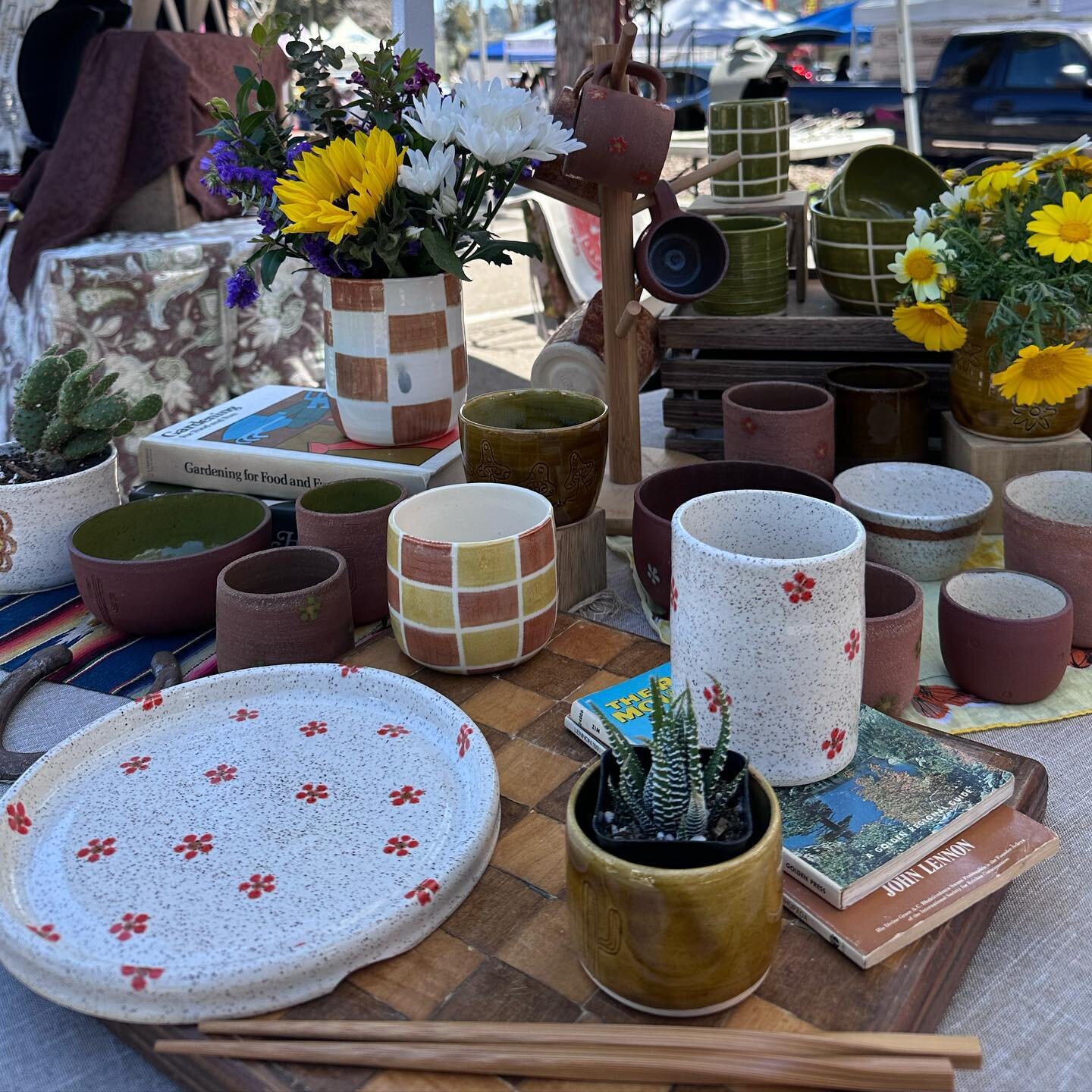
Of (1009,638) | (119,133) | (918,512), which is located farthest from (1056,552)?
(119,133)

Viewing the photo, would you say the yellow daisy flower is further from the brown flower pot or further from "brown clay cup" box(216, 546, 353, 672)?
"brown clay cup" box(216, 546, 353, 672)

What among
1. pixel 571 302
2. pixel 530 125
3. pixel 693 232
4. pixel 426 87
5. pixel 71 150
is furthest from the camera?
pixel 571 302

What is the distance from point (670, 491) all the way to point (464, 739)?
354mm

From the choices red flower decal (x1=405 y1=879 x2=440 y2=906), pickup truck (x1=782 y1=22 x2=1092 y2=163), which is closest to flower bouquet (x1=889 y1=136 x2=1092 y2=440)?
red flower decal (x1=405 y1=879 x2=440 y2=906)

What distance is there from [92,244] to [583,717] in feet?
5.55

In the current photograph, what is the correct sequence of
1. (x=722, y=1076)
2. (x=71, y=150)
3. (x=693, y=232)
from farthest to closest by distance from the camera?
(x=71, y=150)
(x=693, y=232)
(x=722, y=1076)

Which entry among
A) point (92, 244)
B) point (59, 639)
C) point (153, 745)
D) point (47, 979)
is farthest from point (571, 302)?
point (47, 979)

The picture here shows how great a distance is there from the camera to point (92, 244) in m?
2.03

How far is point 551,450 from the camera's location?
0.90 meters

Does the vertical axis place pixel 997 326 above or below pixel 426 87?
below

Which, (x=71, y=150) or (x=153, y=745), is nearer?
(x=153, y=745)

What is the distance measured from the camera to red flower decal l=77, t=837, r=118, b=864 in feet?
2.04

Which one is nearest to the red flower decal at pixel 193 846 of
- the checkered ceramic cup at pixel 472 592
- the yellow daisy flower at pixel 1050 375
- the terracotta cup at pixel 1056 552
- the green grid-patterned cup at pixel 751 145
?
the checkered ceramic cup at pixel 472 592

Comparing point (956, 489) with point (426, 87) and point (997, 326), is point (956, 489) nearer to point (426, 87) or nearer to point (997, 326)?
point (997, 326)
